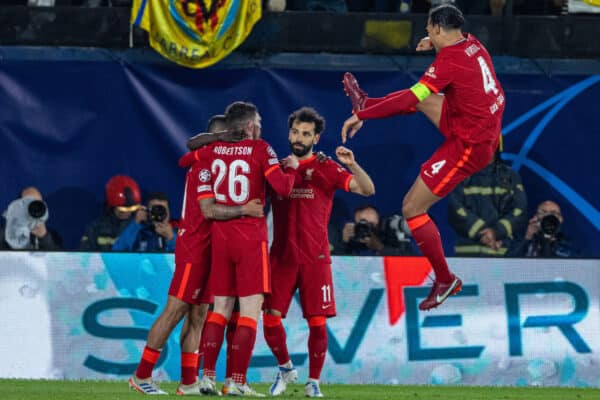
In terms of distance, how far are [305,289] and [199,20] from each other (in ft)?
14.4

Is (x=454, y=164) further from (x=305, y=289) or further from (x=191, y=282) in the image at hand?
(x=191, y=282)

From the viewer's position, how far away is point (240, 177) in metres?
11.2

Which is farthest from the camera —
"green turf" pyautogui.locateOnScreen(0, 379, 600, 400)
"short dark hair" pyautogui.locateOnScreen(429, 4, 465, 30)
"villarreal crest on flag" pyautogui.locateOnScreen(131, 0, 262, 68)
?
"villarreal crest on flag" pyautogui.locateOnScreen(131, 0, 262, 68)

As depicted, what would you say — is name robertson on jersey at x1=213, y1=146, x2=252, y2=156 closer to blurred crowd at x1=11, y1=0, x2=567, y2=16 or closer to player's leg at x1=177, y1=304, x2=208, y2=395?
player's leg at x1=177, y1=304, x2=208, y2=395

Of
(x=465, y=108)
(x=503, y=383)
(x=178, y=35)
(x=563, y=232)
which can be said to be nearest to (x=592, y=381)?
(x=503, y=383)

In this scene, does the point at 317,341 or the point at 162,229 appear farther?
the point at 162,229

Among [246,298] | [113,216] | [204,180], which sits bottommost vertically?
[246,298]

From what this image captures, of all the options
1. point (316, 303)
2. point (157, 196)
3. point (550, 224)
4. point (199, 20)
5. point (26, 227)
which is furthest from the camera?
point (199, 20)

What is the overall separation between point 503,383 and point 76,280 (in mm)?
3691

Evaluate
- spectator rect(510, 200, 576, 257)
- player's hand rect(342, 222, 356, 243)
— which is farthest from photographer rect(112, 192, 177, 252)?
spectator rect(510, 200, 576, 257)

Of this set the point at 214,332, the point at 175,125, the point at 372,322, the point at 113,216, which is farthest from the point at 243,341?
the point at 175,125

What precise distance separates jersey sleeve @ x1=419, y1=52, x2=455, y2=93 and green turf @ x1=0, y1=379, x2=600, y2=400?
8.13 feet

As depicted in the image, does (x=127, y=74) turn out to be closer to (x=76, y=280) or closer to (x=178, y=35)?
(x=178, y=35)

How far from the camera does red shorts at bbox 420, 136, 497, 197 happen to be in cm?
1039
